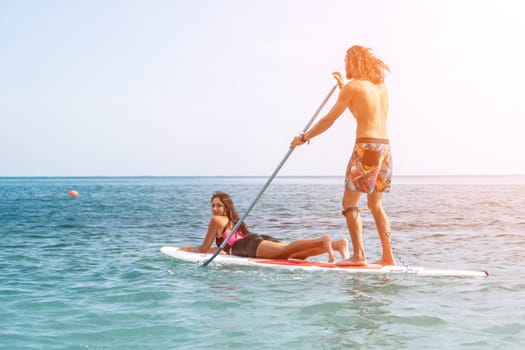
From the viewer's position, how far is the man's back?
7.82m

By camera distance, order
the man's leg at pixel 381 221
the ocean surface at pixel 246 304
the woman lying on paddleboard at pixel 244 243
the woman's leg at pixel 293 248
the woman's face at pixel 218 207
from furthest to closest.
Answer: the woman's face at pixel 218 207, the woman lying on paddleboard at pixel 244 243, the woman's leg at pixel 293 248, the man's leg at pixel 381 221, the ocean surface at pixel 246 304

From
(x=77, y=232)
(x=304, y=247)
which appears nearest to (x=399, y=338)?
(x=304, y=247)

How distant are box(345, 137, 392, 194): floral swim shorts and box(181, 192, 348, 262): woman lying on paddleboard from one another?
39.0 inches

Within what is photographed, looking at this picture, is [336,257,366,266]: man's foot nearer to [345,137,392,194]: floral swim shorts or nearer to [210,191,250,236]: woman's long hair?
[345,137,392,194]: floral swim shorts

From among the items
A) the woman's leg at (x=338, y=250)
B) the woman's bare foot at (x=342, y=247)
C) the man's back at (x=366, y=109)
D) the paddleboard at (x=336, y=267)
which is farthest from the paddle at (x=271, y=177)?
the woman's bare foot at (x=342, y=247)

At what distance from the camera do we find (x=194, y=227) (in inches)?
683

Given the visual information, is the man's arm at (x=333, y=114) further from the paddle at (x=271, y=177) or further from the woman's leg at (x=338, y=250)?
the woman's leg at (x=338, y=250)

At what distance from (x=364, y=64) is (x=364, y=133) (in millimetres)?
908

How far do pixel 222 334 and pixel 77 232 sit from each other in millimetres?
11219

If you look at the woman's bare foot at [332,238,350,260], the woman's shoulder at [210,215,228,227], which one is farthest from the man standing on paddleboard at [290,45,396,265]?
the woman's shoulder at [210,215,228,227]

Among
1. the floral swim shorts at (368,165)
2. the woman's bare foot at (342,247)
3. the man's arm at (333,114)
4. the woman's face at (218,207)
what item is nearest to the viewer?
the floral swim shorts at (368,165)

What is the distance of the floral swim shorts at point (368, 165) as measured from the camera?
7770mm

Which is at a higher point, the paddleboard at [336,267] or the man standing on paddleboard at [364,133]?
the man standing on paddleboard at [364,133]

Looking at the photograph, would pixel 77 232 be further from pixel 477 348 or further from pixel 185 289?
pixel 477 348
